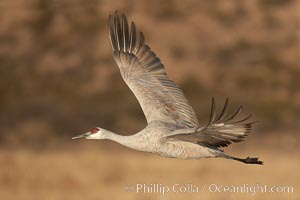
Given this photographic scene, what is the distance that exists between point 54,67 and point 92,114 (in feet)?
11.8

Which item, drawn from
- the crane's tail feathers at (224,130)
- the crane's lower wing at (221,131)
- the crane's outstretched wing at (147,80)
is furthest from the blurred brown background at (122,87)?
the crane's tail feathers at (224,130)

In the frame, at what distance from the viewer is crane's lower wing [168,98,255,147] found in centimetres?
898

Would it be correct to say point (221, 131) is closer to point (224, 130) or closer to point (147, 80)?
point (224, 130)

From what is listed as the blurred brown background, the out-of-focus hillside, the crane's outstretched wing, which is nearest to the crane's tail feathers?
the crane's outstretched wing

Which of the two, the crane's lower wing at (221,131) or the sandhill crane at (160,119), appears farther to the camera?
the sandhill crane at (160,119)

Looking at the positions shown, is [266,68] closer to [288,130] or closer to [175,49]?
[175,49]

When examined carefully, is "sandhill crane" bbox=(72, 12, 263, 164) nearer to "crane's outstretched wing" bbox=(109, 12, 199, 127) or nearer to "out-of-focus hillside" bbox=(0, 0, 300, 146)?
"crane's outstretched wing" bbox=(109, 12, 199, 127)

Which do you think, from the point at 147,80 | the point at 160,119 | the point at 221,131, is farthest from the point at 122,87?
the point at 221,131

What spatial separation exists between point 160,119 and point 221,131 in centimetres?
153

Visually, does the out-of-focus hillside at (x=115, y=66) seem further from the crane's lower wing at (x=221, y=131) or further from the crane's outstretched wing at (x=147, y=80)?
the crane's lower wing at (x=221, y=131)

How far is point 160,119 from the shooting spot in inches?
420

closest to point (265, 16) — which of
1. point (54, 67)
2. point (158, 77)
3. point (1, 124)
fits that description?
point (54, 67)

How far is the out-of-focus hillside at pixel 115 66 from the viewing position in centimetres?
2022

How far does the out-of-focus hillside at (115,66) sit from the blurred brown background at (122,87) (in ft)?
0.08
